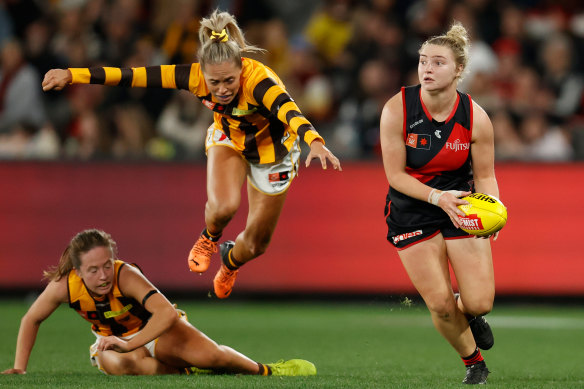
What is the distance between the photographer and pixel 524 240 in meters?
10.6

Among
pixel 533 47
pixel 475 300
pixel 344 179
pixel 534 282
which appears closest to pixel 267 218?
pixel 475 300

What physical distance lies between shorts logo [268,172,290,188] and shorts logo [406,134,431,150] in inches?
62.0

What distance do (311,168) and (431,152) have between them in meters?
5.24

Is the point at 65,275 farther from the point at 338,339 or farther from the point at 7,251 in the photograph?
the point at 7,251

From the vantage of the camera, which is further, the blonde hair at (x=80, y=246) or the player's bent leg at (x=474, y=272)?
the blonde hair at (x=80, y=246)

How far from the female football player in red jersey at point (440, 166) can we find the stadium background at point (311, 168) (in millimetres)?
4990

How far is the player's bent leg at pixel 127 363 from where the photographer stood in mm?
6195

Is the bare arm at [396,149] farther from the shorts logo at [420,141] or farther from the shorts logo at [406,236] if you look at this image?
the shorts logo at [406,236]

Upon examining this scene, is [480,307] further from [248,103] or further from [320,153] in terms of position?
[248,103]

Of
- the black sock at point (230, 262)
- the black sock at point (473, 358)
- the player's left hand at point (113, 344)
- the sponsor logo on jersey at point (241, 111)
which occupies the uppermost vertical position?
the sponsor logo on jersey at point (241, 111)

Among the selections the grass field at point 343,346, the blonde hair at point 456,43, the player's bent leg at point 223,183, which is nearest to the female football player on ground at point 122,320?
the grass field at point 343,346

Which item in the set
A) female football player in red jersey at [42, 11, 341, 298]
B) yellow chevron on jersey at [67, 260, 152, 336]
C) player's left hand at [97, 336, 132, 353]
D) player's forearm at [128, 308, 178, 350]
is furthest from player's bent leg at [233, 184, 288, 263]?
player's left hand at [97, 336, 132, 353]

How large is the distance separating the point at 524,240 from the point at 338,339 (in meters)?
3.04

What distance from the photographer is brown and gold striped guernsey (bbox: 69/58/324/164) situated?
601 cm
